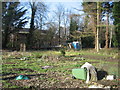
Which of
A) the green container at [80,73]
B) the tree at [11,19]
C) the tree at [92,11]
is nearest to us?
the green container at [80,73]

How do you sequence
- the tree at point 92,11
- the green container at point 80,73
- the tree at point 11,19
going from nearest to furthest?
the green container at point 80,73 → the tree at point 92,11 → the tree at point 11,19

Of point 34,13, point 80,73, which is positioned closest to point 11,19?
point 34,13

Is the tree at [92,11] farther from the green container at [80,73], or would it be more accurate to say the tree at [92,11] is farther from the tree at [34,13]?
the green container at [80,73]

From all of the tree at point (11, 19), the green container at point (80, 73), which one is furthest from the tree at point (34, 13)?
the green container at point (80, 73)

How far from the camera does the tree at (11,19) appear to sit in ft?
89.2

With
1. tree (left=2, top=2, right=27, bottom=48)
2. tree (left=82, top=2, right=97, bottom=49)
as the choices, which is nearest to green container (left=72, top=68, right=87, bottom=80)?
tree (left=82, top=2, right=97, bottom=49)

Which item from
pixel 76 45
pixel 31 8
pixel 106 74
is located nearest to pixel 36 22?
pixel 31 8

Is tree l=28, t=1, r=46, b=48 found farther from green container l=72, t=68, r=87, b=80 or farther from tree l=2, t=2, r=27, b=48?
green container l=72, t=68, r=87, b=80

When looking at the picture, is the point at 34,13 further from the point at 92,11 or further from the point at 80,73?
the point at 80,73

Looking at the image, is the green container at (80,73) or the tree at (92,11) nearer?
the green container at (80,73)

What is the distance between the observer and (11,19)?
27750mm

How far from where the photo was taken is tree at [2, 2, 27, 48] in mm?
27180

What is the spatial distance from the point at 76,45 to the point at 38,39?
26.4 ft

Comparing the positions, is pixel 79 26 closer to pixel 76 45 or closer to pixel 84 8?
pixel 76 45
